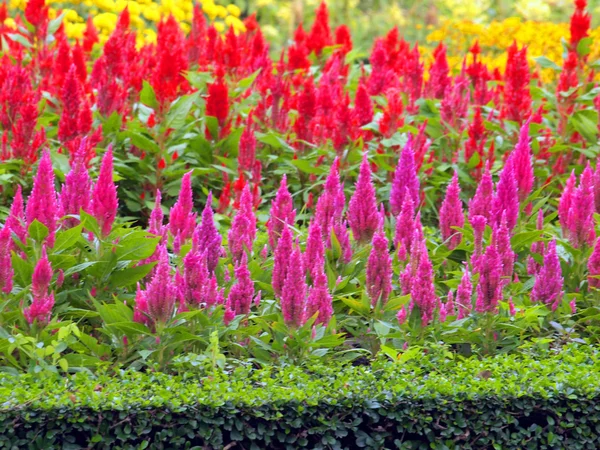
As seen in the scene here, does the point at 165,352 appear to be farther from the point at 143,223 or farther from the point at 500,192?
the point at 143,223

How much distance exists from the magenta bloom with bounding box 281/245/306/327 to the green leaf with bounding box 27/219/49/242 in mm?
989

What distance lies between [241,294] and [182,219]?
0.63 metres

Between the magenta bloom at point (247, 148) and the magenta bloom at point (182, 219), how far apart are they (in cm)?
126

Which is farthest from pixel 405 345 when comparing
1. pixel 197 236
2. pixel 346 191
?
pixel 346 191

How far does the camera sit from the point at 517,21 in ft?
32.8

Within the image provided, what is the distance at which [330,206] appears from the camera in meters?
4.31

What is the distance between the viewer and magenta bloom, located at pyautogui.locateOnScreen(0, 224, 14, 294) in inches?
143

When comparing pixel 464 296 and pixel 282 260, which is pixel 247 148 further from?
pixel 464 296

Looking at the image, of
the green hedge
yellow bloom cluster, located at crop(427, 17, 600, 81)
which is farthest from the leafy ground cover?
yellow bloom cluster, located at crop(427, 17, 600, 81)

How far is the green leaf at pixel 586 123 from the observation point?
608 cm

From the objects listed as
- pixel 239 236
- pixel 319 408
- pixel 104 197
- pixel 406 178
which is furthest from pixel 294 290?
pixel 406 178

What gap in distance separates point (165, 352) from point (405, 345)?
0.96m

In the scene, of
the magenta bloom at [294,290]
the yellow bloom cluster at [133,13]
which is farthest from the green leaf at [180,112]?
the yellow bloom cluster at [133,13]

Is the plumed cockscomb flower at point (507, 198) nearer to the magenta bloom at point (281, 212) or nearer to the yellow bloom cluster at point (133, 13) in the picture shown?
the magenta bloom at point (281, 212)
